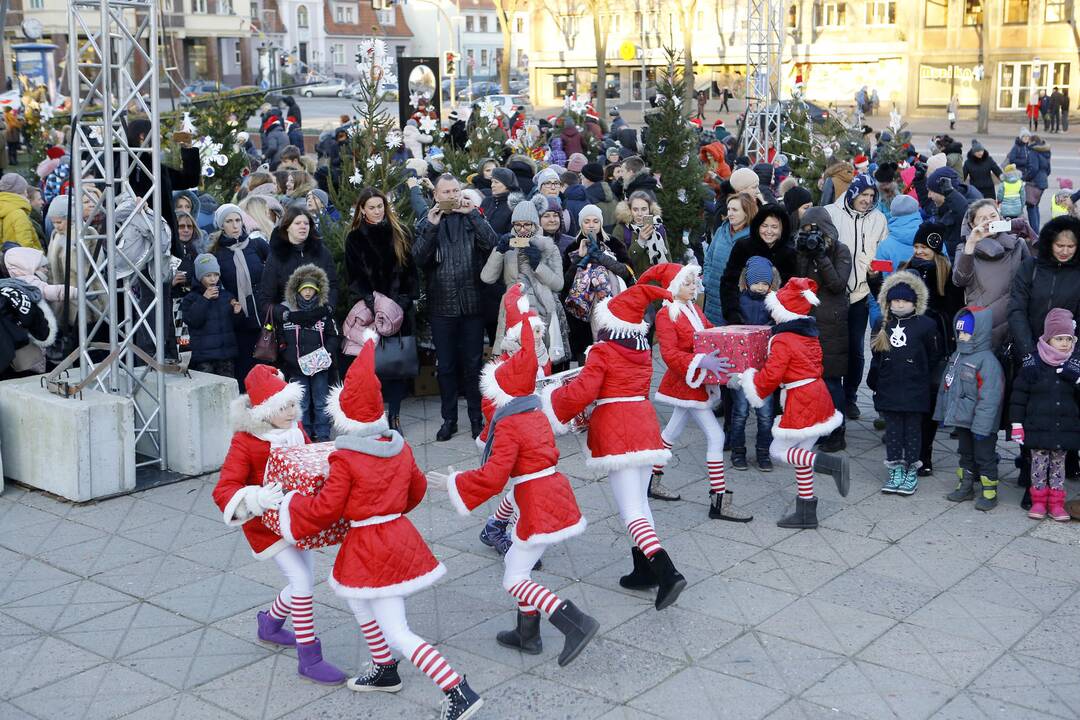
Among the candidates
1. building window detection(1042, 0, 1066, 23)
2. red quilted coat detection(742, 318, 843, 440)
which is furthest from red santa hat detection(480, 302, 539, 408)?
building window detection(1042, 0, 1066, 23)

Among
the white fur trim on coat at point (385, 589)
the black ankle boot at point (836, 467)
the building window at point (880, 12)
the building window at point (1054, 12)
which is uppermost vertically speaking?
the building window at point (880, 12)

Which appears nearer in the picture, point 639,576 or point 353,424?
point 353,424

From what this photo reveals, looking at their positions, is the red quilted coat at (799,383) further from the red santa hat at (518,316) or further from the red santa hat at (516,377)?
the red santa hat at (516,377)

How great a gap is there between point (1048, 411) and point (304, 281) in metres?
4.92

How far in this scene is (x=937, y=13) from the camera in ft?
170

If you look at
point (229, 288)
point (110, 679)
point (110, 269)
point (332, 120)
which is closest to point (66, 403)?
point (110, 269)

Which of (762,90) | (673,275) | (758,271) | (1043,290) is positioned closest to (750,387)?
(673,275)

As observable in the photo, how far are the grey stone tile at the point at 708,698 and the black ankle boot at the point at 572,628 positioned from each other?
332 millimetres

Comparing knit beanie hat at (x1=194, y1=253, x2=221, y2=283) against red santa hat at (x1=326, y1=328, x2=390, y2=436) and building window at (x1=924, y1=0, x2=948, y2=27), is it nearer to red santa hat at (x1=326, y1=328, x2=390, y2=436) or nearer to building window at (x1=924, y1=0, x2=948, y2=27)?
red santa hat at (x1=326, y1=328, x2=390, y2=436)

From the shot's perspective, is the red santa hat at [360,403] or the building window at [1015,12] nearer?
the red santa hat at [360,403]

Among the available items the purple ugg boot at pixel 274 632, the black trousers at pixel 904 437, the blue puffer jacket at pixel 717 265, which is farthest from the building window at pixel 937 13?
the purple ugg boot at pixel 274 632

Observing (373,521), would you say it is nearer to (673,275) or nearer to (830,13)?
(673,275)

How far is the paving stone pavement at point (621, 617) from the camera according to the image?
524 centimetres

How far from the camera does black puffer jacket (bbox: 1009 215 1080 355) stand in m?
7.51
